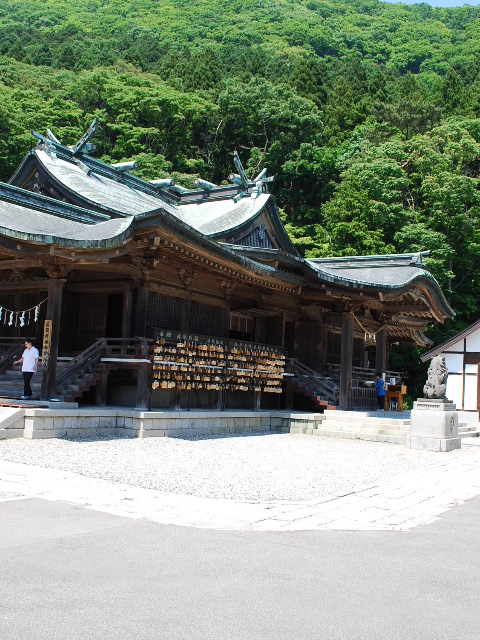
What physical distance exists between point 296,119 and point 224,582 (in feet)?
149

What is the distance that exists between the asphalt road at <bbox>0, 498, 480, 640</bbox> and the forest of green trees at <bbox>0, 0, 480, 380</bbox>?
30.0 meters

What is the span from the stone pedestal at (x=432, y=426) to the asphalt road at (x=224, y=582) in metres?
8.88

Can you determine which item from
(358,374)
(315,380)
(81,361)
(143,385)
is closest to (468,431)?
(358,374)

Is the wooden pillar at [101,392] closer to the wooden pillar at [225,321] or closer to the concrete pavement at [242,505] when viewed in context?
the wooden pillar at [225,321]

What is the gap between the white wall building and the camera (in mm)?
26812

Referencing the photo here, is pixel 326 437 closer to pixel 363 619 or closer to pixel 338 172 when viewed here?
pixel 363 619

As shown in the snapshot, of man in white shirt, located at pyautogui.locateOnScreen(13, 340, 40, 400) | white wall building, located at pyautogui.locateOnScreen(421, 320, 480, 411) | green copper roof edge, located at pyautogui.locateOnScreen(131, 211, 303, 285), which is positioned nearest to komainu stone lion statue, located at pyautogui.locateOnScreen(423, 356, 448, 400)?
green copper roof edge, located at pyautogui.locateOnScreen(131, 211, 303, 285)

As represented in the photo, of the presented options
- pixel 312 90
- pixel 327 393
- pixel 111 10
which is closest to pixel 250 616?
pixel 327 393

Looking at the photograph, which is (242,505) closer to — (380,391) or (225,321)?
(225,321)

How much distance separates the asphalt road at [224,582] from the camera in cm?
379

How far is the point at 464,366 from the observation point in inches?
1067

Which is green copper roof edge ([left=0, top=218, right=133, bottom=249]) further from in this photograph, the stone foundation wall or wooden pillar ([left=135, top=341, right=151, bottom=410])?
the stone foundation wall

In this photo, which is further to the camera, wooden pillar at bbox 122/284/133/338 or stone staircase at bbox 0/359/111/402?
wooden pillar at bbox 122/284/133/338

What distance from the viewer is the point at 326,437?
1731cm
